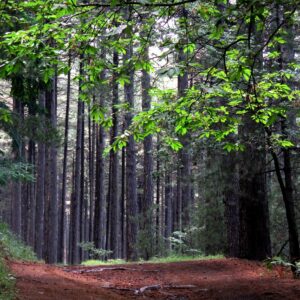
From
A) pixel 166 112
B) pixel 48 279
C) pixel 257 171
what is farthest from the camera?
pixel 257 171

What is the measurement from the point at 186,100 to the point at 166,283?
6271 mm

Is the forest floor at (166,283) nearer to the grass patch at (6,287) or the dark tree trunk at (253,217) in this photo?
the grass patch at (6,287)

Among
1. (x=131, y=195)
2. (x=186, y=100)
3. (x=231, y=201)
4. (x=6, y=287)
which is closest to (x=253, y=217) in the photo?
(x=231, y=201)

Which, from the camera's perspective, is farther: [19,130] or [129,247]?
[129,247]

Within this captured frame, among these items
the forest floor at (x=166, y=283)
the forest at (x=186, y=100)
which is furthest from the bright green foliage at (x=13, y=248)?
the forest floor at (x=166, y=283)

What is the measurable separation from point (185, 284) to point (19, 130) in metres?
8.35

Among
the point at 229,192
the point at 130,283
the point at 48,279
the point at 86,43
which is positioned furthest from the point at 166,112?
the point at 229,192

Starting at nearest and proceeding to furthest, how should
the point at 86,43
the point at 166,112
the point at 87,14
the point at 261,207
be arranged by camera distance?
the point at 87,14
the point at 86,43
the point at 166,112
the point at 261,207

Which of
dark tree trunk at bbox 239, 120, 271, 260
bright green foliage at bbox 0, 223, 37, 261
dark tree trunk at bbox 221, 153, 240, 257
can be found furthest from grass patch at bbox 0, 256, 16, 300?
dark tree trunk at bbox 221, 153, 240, 257

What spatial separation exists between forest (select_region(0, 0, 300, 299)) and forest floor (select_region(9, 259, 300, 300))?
30.5 inches

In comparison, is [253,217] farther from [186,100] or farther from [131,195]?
[186,100]

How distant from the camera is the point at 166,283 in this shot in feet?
32.3

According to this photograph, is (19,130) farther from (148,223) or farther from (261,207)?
(261,207)

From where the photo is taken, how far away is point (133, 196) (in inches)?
733
